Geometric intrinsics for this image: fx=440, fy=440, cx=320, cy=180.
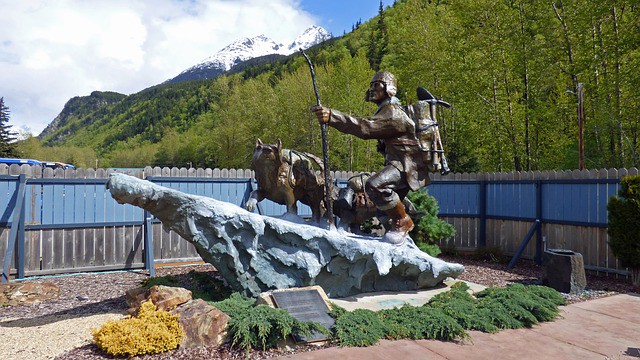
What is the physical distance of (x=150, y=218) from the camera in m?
8.74

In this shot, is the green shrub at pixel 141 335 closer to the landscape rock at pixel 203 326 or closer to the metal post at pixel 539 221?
the landscape rock at pixel 203 326

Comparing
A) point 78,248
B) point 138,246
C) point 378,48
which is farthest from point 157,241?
point 378,48

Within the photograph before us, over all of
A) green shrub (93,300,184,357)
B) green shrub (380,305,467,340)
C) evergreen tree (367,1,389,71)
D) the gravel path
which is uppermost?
evergreen tree (367,1,389,71)

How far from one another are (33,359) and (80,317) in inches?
55.6

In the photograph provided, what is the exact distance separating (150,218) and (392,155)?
514cm

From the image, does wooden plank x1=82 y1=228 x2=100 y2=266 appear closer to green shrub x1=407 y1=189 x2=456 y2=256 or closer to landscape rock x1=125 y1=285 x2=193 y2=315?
landscape rock x1=125 y1=285 x2=193 y2=315

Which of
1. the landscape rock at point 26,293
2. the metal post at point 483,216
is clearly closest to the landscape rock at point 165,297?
the landscape rock at point 26,293

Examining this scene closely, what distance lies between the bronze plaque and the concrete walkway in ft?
0.90

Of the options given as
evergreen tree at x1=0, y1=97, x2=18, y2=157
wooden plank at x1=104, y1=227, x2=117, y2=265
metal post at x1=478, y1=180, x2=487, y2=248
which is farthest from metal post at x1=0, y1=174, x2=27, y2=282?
evergreen tree at x1=0, y1=97, x2=18, y2=157

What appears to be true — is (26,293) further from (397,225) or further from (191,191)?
(397,225)

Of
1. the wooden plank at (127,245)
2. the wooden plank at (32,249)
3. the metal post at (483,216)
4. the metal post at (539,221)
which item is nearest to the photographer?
the wooden plank at (32,249)

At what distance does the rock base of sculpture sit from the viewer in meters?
4.87

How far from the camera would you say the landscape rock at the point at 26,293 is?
597 centimetres

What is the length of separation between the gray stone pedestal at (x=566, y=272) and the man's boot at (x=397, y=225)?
2511mm
